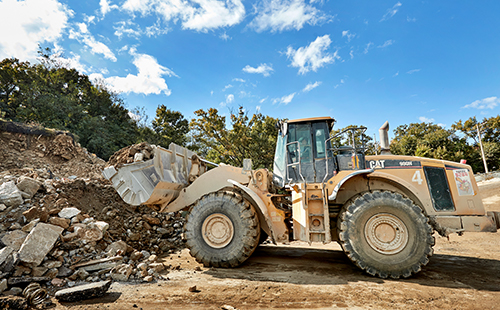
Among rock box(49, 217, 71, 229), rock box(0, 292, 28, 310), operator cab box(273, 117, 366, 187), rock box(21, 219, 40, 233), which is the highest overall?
operator cab box(273, 117, 366, 187)

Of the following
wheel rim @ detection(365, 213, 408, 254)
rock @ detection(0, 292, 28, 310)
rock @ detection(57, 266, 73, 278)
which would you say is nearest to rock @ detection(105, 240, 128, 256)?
rock @ detection(57, 266, 73, 278)

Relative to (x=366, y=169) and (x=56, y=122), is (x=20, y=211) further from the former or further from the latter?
(x=56, y=122)

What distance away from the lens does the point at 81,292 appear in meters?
3.16

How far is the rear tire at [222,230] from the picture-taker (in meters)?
4.46

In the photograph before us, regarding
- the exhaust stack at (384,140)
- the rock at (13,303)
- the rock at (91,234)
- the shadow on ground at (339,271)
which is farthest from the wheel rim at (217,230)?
the exhaust stack at (384,140)

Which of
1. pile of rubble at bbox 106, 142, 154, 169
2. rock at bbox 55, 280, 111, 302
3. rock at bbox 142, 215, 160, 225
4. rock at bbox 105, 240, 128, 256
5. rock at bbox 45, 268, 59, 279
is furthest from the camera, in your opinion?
rock at bbox 142, 215, 160, 225

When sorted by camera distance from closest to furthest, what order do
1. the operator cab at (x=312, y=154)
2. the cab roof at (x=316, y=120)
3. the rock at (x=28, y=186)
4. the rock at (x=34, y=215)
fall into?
the rock at (x=34, y=215) → the operator cab at (x=312, y=154) → the cab roof at (x=316, y=120) → the rock at (x=28, y=186)

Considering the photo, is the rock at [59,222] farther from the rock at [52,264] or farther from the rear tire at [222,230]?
the rear tire at [222,230]

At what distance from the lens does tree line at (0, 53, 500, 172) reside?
1670 centimetres

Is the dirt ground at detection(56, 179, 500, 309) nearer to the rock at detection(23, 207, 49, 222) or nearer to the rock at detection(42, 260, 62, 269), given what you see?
the rock at detection(42, 260, 62, 269)

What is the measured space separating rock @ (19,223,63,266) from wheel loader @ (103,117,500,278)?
1.17 meters

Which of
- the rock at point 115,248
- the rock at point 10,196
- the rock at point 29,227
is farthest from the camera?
the rock at point 10,196

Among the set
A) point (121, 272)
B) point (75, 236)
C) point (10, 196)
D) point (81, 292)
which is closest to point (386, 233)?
point (121, 272)

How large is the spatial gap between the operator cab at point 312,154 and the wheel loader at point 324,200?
2cm
